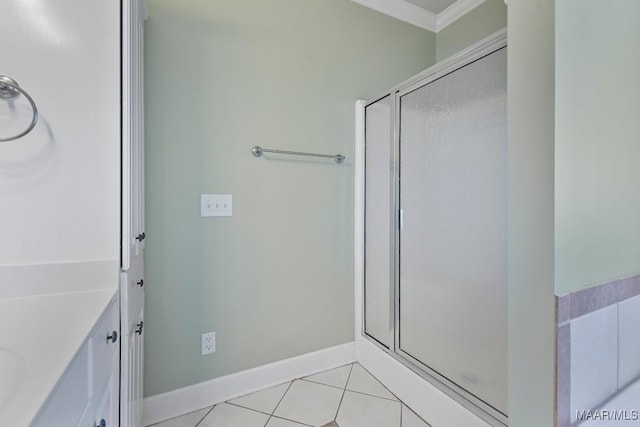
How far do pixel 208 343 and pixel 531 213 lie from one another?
160 centimetres

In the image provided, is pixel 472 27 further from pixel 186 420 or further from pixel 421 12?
pixel 186 420

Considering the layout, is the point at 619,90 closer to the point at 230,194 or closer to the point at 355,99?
the point at 355,99

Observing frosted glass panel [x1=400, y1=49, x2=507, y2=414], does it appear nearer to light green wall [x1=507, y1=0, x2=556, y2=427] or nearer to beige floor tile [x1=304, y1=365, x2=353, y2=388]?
beige floor tile [x1=304, y1=365, x2=353, y2=388]

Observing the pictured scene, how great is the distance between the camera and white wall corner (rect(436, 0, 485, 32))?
2.09 metres

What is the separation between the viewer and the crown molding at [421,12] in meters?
2.09

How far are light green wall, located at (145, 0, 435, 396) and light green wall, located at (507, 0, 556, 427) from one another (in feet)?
4.24

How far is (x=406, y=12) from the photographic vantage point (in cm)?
221

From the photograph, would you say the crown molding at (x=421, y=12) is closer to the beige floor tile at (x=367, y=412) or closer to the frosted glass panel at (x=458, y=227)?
the frosted glass panel at (x=458, y=227)

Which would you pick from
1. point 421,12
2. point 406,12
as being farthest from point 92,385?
point 421,12

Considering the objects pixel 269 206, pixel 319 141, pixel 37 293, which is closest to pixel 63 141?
pixel 37 293

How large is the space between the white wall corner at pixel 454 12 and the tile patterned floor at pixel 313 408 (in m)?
2.63

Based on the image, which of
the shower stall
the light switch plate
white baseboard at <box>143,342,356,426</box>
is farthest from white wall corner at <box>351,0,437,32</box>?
white baseboard at <box>143,342,356,426</box>

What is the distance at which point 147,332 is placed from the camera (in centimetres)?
147

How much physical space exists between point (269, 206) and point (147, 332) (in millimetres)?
896
